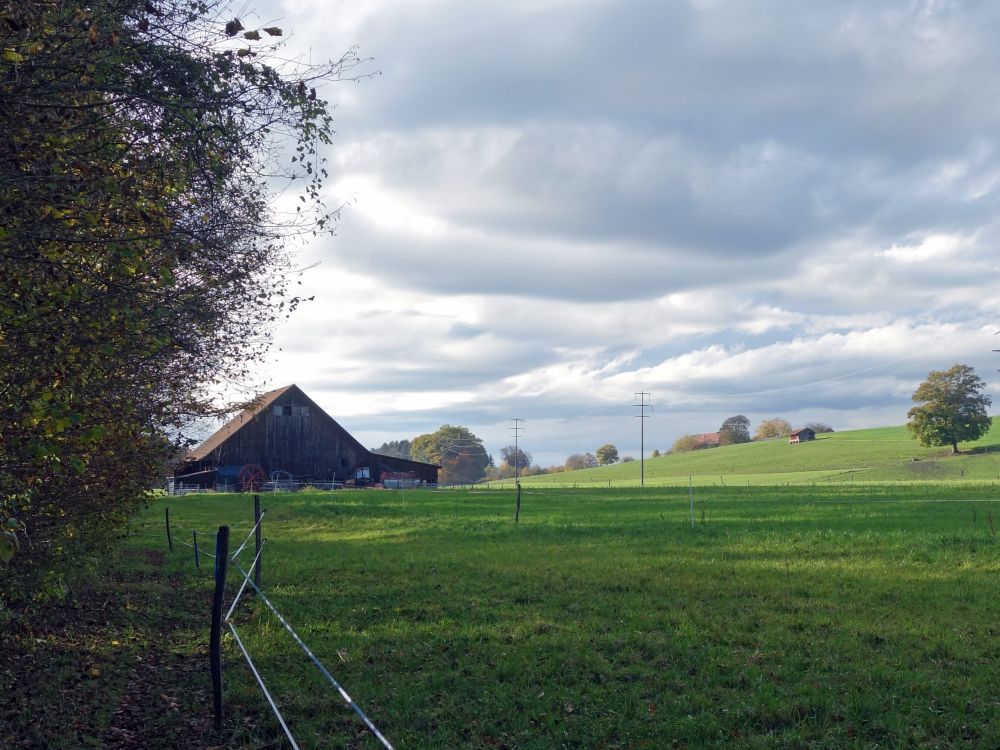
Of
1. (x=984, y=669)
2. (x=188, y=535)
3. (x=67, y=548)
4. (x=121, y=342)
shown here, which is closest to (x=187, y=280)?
(x=67, y=548)

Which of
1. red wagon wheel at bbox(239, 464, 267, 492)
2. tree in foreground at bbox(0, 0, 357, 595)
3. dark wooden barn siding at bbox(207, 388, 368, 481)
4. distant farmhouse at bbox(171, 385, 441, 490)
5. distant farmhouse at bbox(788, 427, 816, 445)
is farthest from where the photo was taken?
distant farmhouse at bbox(788, 427, 816, 445)

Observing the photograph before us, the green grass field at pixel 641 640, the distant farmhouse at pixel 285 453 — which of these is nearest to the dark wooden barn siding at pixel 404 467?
the distant farmhouse at pixel 285 453

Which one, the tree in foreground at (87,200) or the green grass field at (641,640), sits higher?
the tree in foreground at (87,200)

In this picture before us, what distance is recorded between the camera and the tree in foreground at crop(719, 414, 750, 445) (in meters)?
172

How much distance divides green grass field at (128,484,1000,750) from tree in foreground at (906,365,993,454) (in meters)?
80.6

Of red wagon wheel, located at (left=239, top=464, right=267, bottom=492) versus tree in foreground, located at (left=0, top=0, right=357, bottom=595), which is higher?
tree in foreground, located at (left=0, top=0, right=357, bottom=595)

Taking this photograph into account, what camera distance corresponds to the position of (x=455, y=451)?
6235 inches

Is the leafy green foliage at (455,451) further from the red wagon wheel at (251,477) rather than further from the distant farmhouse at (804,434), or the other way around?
the red wagon wheel at (251,477)

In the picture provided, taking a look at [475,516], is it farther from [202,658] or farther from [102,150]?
[102,150]

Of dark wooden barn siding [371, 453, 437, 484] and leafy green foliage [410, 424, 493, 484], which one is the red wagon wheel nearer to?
dark wooden barn siding [371, 453, 437, 484]

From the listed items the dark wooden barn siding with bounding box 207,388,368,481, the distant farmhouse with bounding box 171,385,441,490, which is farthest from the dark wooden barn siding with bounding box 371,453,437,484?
the dark wooden barn siding with bounding box 207,388,368,481

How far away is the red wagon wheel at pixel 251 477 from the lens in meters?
67.8

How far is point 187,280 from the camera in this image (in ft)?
45.2

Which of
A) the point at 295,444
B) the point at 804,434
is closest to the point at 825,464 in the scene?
the point at 804,434
